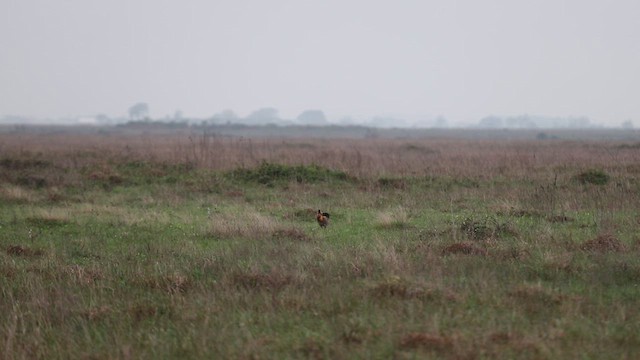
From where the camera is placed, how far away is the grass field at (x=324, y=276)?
607cm

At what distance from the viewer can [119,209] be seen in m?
15.2

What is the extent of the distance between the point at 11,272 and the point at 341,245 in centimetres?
518

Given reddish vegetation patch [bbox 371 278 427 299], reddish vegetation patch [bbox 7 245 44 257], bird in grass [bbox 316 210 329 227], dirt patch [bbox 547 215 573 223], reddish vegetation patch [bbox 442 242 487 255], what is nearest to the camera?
reddish vegetation patch [bbox 371 278 427 299]

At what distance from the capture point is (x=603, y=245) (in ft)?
32.2

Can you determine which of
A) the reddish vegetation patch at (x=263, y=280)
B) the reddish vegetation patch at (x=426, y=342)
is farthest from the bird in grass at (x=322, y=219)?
the reddish vegetation patch at (x=426, y=342)

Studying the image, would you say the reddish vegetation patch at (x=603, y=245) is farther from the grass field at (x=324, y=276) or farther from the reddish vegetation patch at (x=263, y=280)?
the reddish vegetation patch at (x=263, y=280)

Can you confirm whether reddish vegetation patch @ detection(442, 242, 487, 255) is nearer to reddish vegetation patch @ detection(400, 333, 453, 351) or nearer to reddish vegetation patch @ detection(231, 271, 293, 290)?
reddish vegetation patch @ detection(231, 271, 293, 290)

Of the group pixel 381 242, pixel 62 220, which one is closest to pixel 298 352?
pixel 381 242

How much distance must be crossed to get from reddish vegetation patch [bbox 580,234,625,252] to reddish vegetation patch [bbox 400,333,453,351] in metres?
4.94

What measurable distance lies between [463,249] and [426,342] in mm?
4116

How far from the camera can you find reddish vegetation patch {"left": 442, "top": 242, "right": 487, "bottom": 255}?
9562 mm

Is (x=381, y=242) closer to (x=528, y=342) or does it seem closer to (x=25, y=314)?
(x=528, y=342)

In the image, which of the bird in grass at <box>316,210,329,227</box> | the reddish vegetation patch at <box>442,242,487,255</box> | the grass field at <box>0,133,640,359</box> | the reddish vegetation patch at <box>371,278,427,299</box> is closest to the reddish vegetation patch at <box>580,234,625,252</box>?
the grass field at <box>0,133,640,359</box>

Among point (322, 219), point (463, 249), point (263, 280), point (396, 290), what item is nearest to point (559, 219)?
point (463, 249)
